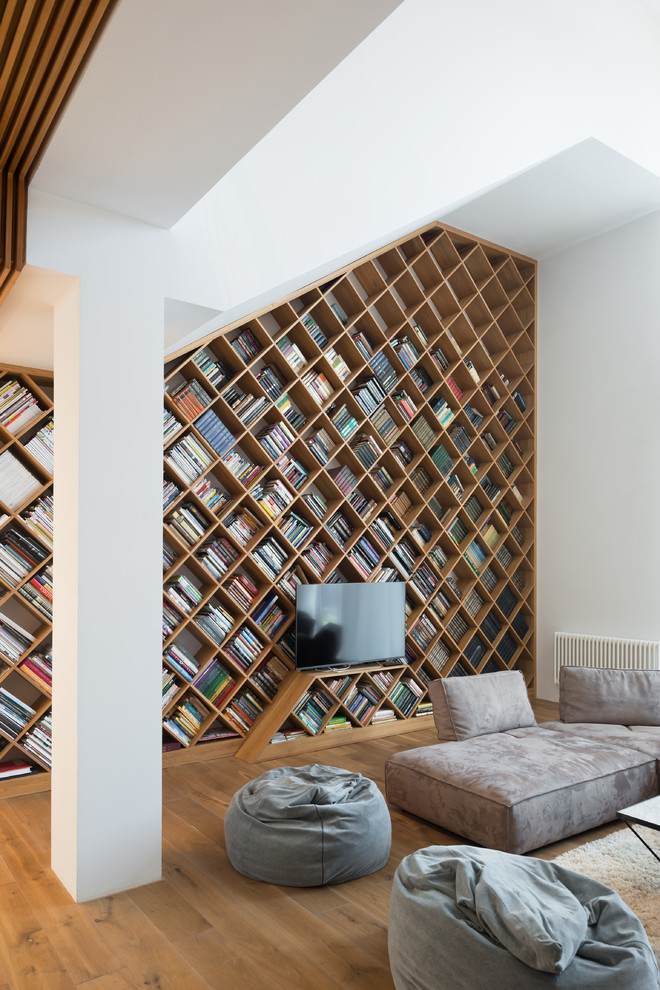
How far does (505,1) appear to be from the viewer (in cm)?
355

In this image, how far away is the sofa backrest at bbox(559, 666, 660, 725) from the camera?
3.78 m

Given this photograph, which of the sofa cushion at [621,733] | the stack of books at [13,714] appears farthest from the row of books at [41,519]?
the sofa cushion at [621,733]

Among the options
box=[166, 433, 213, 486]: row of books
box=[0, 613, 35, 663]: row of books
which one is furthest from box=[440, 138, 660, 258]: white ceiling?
box=[0, 613, 35, 663]: row of books

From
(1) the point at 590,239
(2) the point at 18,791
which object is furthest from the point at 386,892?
(1) the point at 590,239

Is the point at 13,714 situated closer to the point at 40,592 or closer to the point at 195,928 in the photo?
the point at 40,592

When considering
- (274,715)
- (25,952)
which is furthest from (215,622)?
(25,952)

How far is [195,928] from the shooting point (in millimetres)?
2227

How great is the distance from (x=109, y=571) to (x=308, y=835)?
1164 millimetres

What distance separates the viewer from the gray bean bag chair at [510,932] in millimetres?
1628

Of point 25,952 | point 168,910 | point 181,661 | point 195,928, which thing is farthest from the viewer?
point 181,661

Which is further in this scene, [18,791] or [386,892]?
[18,791]

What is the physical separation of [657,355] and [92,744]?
14.4 feet

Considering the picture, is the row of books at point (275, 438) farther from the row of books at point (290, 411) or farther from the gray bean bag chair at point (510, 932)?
the gray bean bag chair at point (510, 932)

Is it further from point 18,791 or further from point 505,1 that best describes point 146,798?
point 505,1
